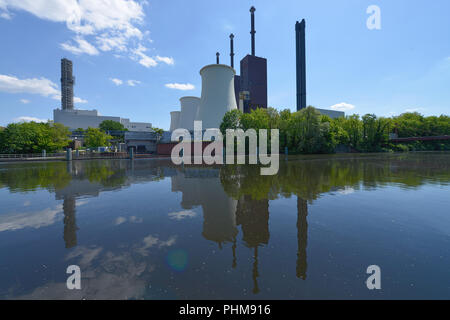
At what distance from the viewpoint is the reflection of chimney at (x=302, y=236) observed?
2.56 m

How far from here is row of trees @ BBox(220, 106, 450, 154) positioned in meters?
32.3

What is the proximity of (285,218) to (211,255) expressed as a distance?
222 centimetres

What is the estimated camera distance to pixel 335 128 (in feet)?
137

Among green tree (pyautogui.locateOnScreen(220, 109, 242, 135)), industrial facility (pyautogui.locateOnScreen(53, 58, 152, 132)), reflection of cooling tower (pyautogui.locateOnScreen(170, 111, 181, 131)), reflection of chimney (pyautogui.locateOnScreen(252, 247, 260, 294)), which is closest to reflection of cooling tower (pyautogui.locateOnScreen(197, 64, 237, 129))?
green tree (pyautogui.locateOnScreen(220, 109, 242, 135))

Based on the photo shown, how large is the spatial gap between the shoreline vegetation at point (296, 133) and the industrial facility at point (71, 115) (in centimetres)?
6259

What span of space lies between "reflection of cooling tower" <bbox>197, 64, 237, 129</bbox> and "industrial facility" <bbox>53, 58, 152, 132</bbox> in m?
75.0

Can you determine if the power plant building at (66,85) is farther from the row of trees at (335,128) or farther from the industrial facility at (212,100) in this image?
the row of trees at (335,128)

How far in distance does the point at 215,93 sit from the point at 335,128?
27966 millimetres

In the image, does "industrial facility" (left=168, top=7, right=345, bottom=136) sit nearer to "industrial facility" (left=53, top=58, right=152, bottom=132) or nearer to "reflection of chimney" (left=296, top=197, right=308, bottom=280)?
"reflection of chimney" (left=296, top=197, right=308, bottom=280)

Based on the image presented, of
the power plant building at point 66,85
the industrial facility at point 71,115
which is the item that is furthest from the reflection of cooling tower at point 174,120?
the power plant building at point 66,85

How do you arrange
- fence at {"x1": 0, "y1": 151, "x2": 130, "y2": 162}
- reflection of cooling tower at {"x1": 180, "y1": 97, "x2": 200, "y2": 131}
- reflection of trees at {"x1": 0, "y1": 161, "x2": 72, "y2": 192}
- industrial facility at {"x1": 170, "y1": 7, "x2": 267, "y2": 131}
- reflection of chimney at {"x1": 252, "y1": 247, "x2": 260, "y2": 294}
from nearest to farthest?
1. reflection of chimney at {"x1": 252, "y1": 247, "x2": 260, "y2": 294}
2. reflection of trees at {"x1": 0, "y1": 161, "x2": 72, "y2": 192}
3. fence at {"x1": 0, "y1": 151, "x2": 130, "y2": 162}
4. industrial facility at {"x1": 170, "y1": 7, "x2": 267, "y2": 131}
5. reflection of cooling tower at {"x1": 180, "y1": 97, "x2": 200, "y2": 131}

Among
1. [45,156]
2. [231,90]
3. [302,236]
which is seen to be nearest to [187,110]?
[231,90]

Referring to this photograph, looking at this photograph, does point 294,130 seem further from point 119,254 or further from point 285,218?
point 119,254

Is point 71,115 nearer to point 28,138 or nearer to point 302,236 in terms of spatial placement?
point 28,138
